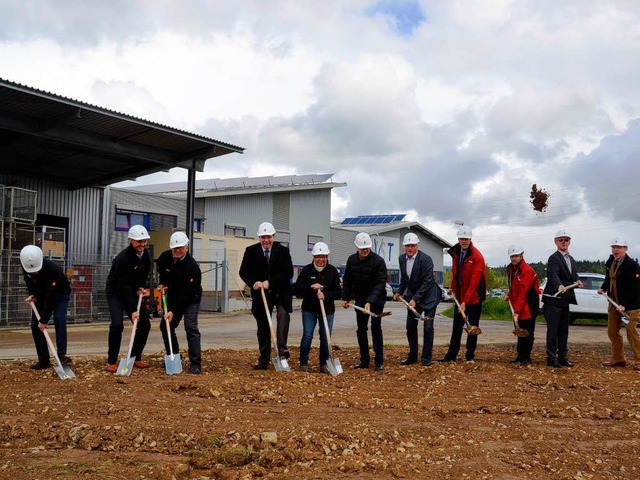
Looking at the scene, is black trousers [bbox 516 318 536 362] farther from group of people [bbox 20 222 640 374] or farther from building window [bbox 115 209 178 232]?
building window [bbox 115 209 178 232]

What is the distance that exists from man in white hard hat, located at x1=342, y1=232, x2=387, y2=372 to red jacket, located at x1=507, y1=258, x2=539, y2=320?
2.26 meters

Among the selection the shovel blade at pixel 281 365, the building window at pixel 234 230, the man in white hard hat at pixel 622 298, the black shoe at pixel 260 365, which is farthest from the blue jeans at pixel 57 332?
the building window at pixel 234 230

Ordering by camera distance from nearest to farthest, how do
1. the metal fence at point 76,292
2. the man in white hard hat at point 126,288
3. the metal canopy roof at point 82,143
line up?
1. the man in white hard hat at point 126,288
2. the metal canopy roof at point 82,143
3. the metal fence at point 76,292

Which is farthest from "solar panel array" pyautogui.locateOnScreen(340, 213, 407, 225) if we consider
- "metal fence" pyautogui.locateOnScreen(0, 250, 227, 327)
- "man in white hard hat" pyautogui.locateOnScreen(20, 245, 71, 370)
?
"man in white hard hat" pyautogui.locateOnScreen(20, 245, 71, 370)

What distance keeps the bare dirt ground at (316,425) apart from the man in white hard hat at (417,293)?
3.02ft

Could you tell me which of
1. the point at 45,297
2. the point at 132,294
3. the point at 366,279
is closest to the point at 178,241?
the point at 132,294

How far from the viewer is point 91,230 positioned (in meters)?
25.0

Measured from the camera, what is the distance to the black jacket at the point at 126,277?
8.70 m

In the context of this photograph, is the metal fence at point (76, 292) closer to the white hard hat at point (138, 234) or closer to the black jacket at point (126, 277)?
the black jacket at point (126, 277)

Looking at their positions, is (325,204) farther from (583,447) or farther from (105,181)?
(583,447)

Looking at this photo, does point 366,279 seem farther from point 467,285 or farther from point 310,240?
point 310,240

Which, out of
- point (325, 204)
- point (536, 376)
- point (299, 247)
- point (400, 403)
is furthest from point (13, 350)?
point (325, 204)

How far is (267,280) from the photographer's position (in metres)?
9.06

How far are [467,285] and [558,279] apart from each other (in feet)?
4.49
